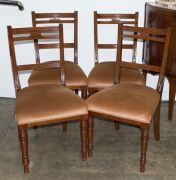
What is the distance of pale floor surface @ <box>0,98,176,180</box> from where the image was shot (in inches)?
81.9

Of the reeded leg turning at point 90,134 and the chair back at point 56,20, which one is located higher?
the chair back at point 56,20

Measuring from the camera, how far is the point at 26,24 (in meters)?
2.90

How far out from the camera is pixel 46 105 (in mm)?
1983

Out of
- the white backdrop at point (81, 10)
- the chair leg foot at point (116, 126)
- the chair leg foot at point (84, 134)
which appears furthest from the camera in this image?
the white backdrop at point (81, 10)

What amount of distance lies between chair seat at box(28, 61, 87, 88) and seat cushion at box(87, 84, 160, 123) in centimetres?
27

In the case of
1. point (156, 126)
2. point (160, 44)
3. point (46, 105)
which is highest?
point (160, 44)

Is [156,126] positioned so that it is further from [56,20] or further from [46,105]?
[56,20]

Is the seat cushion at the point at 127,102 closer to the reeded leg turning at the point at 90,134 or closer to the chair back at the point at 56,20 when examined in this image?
the reeded leg turning at the point at 90,134

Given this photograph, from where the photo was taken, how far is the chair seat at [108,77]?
234cm

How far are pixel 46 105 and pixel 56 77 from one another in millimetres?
460

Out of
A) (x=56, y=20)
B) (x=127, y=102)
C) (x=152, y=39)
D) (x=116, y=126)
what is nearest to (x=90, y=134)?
(x=127, y=102)

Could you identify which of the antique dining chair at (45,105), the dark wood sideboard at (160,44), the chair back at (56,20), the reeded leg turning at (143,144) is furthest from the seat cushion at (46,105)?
the dark wood sideboard at (160,44)

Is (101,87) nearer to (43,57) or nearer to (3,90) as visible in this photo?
(43,57)

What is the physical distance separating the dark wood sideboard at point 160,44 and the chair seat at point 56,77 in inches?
22.7
